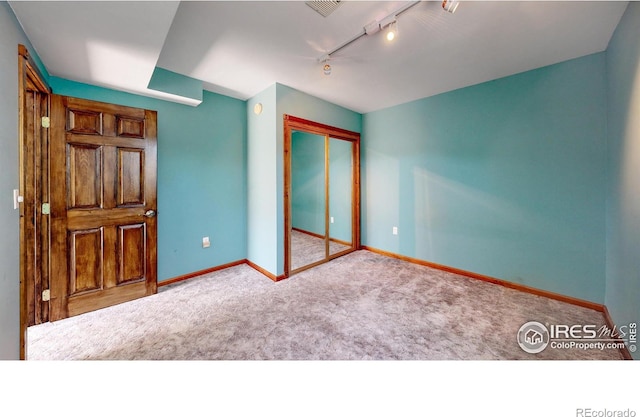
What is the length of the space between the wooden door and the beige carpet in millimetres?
250

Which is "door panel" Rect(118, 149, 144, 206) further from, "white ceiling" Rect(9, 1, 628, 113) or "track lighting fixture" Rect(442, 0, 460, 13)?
"track lighting fixture" Rect(442, 0, 460, 13)

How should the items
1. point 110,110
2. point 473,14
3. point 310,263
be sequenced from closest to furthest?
point 473,14 → point 110,110 → point 310,263

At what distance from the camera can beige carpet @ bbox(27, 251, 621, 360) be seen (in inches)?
65.6

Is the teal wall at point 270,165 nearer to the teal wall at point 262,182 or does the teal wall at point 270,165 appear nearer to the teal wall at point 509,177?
the teal wall at point 262,182

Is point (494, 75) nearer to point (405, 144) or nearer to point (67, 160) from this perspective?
point (405, 144)

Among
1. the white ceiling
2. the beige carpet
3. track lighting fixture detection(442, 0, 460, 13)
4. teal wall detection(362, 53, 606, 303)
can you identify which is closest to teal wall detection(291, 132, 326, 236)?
teal wall detection(362, 53, 606, 303)

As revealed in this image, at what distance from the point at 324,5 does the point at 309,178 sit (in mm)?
2725

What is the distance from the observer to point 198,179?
3029mm

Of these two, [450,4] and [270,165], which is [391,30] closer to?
[450,4]

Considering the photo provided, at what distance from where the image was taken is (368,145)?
13.4ft

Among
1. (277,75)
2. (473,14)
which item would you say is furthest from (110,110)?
(473,14)
